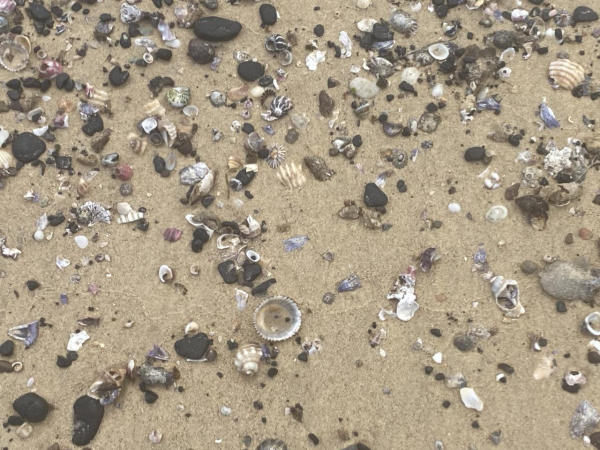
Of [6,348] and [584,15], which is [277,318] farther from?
[584,15]

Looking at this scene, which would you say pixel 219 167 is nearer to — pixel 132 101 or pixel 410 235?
pixel 132 101

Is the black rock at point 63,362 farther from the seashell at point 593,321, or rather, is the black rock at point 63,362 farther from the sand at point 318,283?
the seashell at point 593,321

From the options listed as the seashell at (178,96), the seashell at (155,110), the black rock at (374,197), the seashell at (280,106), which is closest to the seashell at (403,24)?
the seashell at (280,106)

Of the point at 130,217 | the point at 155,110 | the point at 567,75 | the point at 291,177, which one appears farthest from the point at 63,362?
the point at 567,75

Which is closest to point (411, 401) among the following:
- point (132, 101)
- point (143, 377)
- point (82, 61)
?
point (143, 377)

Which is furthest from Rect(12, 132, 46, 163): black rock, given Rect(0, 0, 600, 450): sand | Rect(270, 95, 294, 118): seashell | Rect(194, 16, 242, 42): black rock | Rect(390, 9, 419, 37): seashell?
Rect(390, 9, 419, 37): seashell

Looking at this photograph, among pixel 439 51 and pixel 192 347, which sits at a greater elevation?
pixel 439 51
